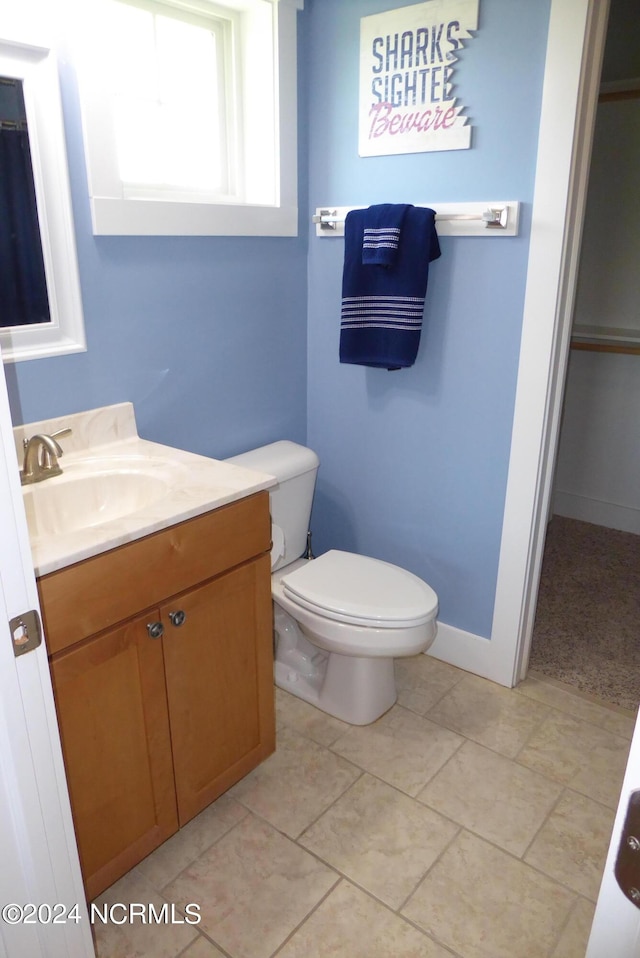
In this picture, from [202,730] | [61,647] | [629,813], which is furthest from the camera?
[202,730]

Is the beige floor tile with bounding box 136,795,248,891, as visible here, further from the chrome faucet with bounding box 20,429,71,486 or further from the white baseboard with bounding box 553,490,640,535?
the white baseboard with bounding box 553,490,640,535

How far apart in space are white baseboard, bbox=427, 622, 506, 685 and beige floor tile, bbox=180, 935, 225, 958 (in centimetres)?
122

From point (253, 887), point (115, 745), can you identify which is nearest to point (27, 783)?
point (115, 745)

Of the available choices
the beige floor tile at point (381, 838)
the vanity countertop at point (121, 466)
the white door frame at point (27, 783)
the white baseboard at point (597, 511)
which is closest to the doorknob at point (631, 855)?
the white door frame at point (27, 783)

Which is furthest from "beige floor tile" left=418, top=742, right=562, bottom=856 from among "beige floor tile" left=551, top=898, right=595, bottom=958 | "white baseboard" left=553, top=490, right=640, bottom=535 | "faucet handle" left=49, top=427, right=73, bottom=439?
"white baseboard" left=553, top=490, right=640, bottom=535

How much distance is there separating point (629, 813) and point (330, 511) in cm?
208

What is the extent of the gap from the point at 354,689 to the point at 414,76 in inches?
70.2

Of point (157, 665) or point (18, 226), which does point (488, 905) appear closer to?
point (157, 665)

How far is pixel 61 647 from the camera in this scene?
128cm

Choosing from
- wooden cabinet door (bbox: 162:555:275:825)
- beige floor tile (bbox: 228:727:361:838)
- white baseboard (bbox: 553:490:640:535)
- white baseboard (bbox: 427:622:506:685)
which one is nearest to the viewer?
wooden cabinet door (bbox: 162:555:275:825)

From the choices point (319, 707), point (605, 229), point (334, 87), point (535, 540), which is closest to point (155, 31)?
point (334, 87)

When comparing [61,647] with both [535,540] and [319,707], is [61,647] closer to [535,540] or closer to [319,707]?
[319,707]

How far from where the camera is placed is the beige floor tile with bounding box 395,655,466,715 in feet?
7.28

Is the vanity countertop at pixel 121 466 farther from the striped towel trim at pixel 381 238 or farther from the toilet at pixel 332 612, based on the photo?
the striped towel trim at pixel 381 238
